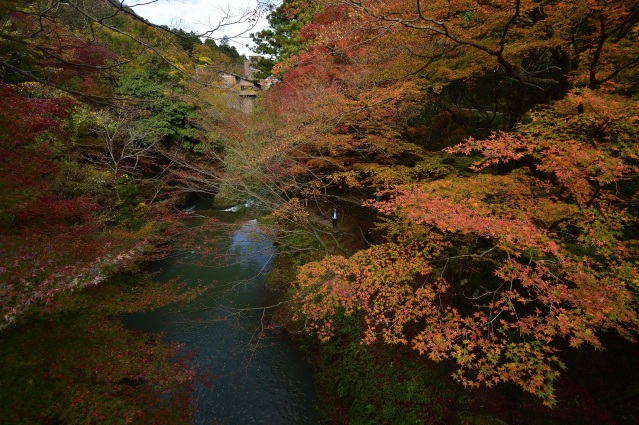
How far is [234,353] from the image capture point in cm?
990

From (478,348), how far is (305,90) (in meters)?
10.8

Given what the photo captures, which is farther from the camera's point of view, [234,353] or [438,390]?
[234,353]

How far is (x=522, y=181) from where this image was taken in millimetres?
6527

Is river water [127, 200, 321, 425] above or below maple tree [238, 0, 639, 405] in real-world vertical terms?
below

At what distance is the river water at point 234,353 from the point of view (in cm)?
821

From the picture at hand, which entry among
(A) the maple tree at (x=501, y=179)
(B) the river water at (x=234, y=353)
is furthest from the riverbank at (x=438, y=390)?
(B) the river water at (x=234, y=353)

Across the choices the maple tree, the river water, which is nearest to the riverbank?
the maple tree

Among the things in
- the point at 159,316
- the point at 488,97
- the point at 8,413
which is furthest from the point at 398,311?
the point at 159,316

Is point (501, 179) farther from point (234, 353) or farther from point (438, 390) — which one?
point (234, 353)

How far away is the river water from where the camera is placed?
821 cm

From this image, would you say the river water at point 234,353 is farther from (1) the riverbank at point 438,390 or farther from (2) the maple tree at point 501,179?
(2) the maple tree at point 501,179

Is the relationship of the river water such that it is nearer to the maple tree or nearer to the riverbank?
the riverbank

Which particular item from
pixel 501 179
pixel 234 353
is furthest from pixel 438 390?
pixel 234 353

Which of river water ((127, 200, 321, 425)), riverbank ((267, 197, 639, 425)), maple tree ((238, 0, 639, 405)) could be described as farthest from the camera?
river water ((127, 200, 321, 425))
